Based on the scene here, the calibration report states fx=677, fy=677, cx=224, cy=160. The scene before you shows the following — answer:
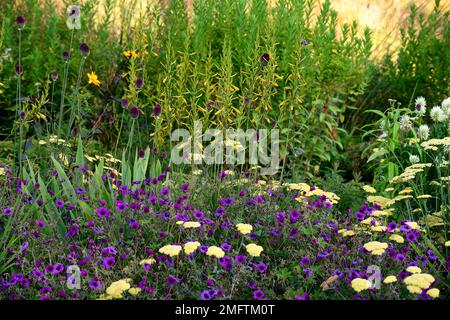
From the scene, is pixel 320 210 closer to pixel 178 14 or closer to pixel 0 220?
pixel 0 220

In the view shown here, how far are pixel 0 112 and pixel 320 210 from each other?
11.2ft

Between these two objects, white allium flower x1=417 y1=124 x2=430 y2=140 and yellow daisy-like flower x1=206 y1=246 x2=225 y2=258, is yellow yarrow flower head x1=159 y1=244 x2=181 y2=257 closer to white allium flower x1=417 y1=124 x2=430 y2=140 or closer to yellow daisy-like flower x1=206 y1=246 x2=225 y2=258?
yellow daisy-like flower x1=206 y1=246 x2=225 y2=258

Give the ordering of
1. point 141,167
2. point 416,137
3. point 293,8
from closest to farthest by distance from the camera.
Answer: point 141,167, point 416,137, point 293,8

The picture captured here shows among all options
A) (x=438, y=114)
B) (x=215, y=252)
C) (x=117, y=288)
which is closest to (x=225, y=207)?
(x=215, y=252)

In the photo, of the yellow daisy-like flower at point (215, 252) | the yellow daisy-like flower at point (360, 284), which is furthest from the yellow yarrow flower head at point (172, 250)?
the yellow daisy-like flower at point (360, 284)

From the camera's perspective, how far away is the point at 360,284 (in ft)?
9.21

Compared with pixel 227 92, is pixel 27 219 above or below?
below

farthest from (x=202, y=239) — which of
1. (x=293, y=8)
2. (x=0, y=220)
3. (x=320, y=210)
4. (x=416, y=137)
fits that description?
(x=293, y=8)

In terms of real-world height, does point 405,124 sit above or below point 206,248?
above

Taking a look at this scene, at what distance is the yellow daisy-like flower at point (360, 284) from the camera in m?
2.79

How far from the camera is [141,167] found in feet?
13.7

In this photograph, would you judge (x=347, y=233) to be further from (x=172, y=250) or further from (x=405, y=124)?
Answer: (x=405, y=124)

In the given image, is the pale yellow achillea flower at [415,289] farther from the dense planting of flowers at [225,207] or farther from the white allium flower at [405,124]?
the white allium flower at [405,124]

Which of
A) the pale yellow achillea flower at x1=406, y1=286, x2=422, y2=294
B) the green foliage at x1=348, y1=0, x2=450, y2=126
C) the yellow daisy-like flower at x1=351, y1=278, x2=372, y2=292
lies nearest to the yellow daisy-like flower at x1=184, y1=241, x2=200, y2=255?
the yellow daisy-like flower at x1=351, y1=278, x2=372, y2=292
